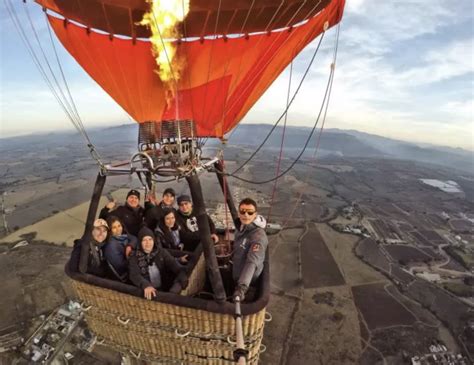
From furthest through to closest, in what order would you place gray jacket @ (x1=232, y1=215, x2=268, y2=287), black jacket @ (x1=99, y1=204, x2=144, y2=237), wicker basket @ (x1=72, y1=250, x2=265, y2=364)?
black jacket @ (x1=99, y1=204, x2=144, y2=237) → gray jacket @ (x1=232, y1=215, x2=268, y2=287) → wicker basket @ (x1=72, y1=250, x2=265, y2=364)

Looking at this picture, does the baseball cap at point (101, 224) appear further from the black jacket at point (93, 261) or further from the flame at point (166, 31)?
the flame at point (166, 31)

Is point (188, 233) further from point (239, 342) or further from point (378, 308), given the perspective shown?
point (378, 308)

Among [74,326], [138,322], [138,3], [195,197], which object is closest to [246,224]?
[195,197]

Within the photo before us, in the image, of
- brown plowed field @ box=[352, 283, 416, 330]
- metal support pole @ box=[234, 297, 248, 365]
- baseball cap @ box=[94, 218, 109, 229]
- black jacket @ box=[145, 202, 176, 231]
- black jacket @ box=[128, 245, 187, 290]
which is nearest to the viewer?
metal support pole @ box=[234, 297, 248, 365]

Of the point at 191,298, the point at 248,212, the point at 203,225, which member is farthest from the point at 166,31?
the point at 191,298

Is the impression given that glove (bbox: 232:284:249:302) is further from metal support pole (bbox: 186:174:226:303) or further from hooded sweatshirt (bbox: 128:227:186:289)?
hooded sweatshirt (bbox: 128:227:186:289)

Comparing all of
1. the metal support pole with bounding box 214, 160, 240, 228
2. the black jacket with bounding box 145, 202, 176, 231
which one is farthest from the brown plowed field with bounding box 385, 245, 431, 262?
the black jacket with bounding box 145, 202, 176, 231

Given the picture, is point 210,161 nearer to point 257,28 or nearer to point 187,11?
point 187,11
